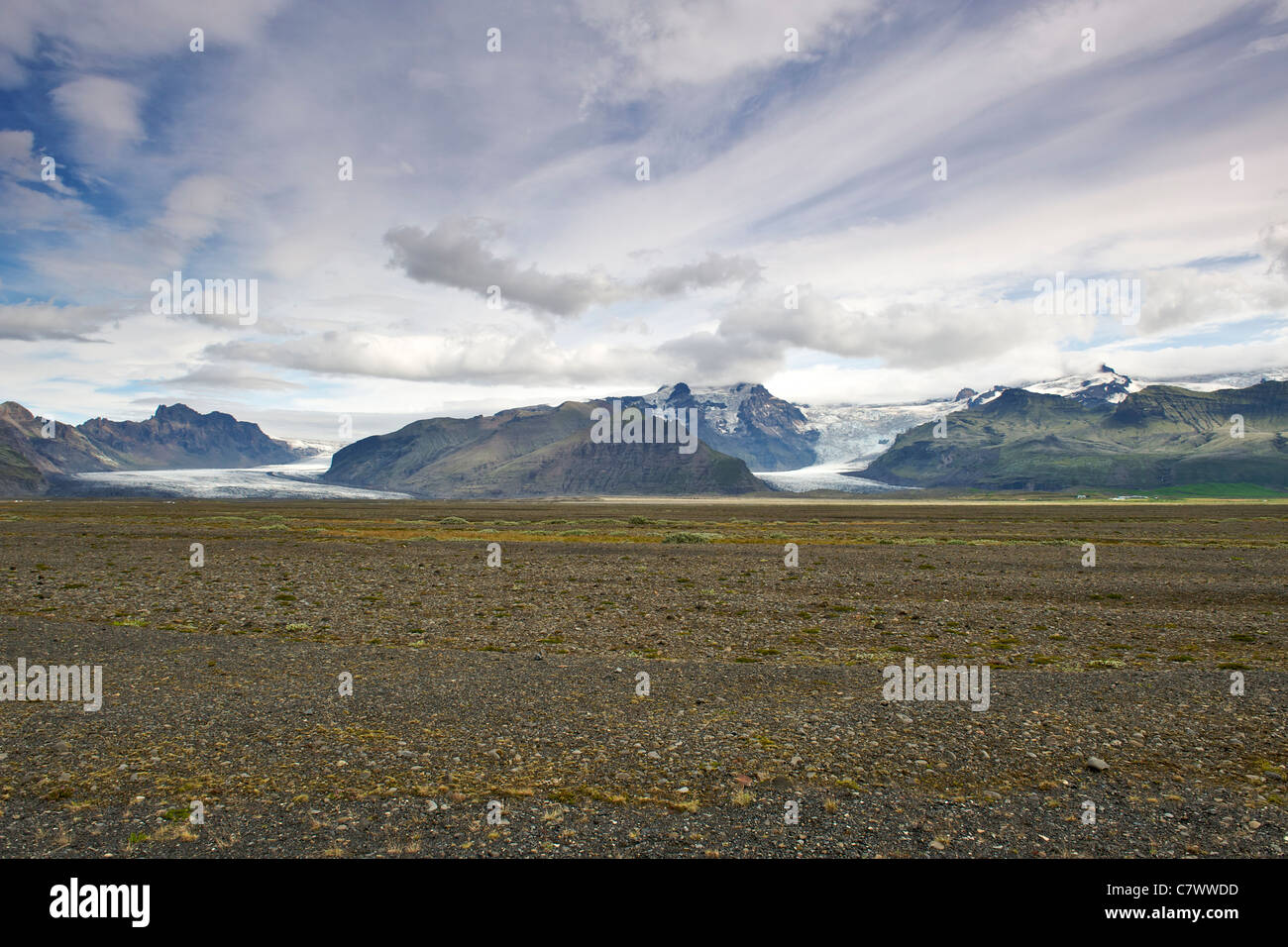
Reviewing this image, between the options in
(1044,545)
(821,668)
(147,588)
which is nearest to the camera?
(821,668)

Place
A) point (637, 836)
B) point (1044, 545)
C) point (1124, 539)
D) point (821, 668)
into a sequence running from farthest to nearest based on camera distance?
point (1124, 539) → point (1044, 545) → point (821, 668) → point (637, 836)

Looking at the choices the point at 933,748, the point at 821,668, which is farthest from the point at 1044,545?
the point at 933,748

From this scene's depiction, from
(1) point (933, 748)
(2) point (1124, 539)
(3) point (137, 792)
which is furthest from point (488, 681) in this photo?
(2) point (1124, 539)

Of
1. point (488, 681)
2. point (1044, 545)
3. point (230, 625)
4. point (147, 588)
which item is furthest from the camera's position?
point (1044, 545)

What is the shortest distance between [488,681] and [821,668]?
9377mm

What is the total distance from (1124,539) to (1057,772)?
230 feet

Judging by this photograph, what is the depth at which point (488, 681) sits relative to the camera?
57.2ft

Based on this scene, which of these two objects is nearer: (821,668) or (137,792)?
(137,792)

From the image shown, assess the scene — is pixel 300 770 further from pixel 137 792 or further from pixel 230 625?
pixel 230 625
